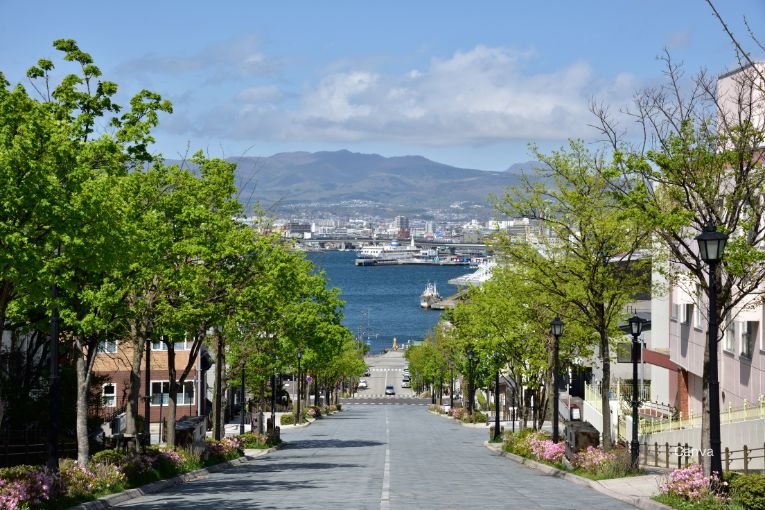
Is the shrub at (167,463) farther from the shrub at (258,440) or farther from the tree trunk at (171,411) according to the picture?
the shrub at (258,440)

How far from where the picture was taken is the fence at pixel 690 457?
29.6 meters

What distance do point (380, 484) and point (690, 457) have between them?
41.8ft

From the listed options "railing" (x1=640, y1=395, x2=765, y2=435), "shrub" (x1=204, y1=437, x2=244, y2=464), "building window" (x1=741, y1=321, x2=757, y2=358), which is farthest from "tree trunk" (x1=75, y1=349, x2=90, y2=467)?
"building window" (x1=741, y1=321, x2=757, y2=358)

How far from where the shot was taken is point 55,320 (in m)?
23.3

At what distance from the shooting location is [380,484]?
28.1 m

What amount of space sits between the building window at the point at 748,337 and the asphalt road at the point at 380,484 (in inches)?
383

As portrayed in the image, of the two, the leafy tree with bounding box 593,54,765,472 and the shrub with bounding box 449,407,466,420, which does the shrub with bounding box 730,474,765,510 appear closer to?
the leafy tree with bounding box 593,54,765,472

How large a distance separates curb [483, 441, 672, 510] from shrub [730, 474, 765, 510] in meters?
1.71

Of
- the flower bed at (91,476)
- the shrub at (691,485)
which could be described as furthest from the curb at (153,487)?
the shrub at (691,485)

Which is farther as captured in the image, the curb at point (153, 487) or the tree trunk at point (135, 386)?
the tree trunk at point (135, 386)

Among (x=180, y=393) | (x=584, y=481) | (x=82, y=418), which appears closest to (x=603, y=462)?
(x=584, y=481)

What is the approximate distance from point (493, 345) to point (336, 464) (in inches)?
522

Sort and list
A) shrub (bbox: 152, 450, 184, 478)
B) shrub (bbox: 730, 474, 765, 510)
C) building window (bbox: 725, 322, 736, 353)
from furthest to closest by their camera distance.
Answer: building window (bbox: 725, 322, 736, 353) < shrub (bbox: 152, 450, 184, 478) < shrub (bbox: 730, 474, 765, 510)

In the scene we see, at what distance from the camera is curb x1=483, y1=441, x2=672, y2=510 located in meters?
22.3
